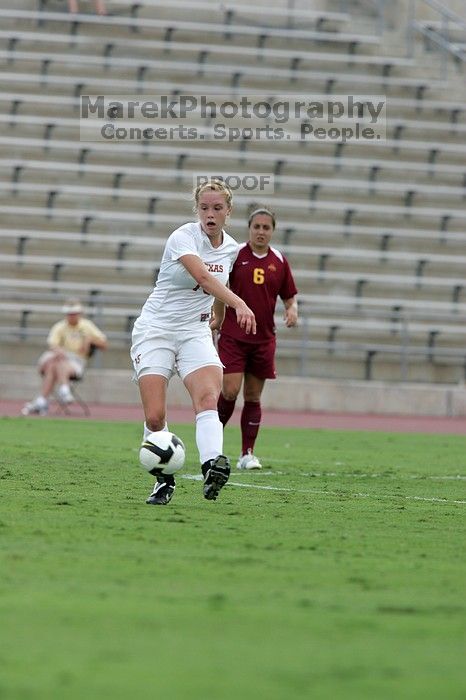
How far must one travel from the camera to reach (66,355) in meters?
18.9

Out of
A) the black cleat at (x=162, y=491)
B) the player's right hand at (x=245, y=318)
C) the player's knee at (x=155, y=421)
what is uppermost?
the player's right hand at (x=245, y=318)

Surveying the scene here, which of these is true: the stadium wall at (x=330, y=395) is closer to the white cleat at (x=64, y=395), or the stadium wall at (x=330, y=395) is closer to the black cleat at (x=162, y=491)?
the white cleat at (x=64, y=395)

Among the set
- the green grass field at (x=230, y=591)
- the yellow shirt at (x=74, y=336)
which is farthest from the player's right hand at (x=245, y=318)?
the yellow shirt at (x=74, y=336)

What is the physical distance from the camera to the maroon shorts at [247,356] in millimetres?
11578

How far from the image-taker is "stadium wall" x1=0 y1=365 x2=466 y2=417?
2136 centimetres

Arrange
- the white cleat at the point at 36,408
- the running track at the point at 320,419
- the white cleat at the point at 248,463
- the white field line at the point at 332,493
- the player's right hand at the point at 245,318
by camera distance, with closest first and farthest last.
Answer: the player's right hand at the point at 245,318 < the white field line at the point at 332,493 < the white cleat at the point at 248,463 < the white cleat at the point at 36,408 < the running track at the point at 320,419

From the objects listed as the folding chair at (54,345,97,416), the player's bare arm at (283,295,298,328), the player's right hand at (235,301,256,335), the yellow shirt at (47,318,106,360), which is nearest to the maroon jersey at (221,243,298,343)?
the player's bare arm at (283,295,298,328)

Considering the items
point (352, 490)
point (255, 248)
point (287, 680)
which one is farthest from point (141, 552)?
point (255, 248)

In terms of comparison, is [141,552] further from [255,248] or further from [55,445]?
[55,445]

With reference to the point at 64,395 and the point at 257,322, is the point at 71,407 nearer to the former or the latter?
the point at 64,395

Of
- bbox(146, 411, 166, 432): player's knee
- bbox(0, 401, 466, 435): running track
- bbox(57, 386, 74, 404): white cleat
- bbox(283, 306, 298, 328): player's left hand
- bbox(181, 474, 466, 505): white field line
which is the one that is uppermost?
bbox(283, 306, 298, 328): player's left hand

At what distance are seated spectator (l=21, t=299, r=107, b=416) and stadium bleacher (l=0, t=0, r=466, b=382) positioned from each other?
7.37 ft

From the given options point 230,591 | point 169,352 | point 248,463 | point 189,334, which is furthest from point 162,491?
point 248,463

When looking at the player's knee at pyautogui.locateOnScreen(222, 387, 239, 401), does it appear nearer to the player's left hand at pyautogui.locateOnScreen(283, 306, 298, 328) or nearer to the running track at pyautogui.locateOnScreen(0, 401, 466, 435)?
the player's left hand at pyautogui.locateOnScreen(283, 306, 298, 328)
